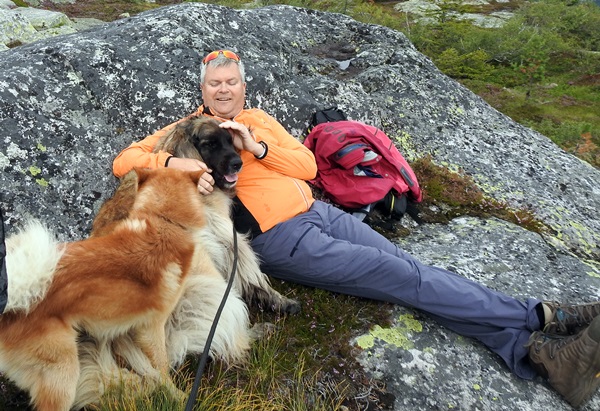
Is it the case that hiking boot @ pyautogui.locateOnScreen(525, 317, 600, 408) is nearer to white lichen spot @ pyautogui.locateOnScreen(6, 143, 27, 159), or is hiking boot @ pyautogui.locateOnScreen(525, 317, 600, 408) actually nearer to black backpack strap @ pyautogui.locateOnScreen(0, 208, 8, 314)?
black backpack strap @ pyautogui.locateOnScreen(0, 208, 8, 314)

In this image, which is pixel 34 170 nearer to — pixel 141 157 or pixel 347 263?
pixel 141 157

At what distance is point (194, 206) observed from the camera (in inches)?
130

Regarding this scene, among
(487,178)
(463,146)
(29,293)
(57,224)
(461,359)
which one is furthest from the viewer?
(463,146)

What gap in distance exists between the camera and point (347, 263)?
3.81 metres

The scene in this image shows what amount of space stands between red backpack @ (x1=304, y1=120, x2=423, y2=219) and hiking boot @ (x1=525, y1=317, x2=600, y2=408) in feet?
6.96

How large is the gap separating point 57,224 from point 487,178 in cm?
509

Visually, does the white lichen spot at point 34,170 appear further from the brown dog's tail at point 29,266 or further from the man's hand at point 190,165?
the brown dog's tail at point 29,266

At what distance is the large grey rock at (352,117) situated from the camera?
142 inches

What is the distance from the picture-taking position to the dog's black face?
393cm

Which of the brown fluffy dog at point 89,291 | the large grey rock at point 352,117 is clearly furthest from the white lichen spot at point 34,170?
the brown fluffy dog at point 89,291

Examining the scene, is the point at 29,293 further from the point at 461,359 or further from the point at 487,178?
the point at 487,178

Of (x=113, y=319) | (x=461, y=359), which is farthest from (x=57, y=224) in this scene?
(x=461, y=359)

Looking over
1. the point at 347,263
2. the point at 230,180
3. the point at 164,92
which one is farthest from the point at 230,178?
the point at 164,92

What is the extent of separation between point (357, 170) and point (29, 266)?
3.43 metres
